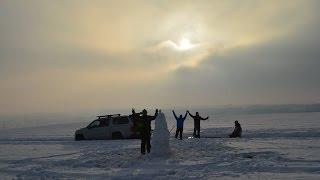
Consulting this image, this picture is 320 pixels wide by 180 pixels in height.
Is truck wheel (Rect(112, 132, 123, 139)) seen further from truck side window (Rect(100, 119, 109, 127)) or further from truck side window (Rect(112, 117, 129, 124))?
truck side window (Rect(100, 119, 109, 127))

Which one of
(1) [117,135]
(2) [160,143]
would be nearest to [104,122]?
(1) [117,135]

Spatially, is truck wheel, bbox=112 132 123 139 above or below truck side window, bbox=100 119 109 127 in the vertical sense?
below

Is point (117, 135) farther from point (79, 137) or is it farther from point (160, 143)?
point (160, 143)

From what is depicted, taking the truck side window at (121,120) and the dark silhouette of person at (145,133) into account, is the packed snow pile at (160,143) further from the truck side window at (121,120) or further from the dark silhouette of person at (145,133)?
the truck side window at (121,120)

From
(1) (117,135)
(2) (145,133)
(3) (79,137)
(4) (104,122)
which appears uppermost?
(4) (104,122)

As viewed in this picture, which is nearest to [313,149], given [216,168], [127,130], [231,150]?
[231,150]

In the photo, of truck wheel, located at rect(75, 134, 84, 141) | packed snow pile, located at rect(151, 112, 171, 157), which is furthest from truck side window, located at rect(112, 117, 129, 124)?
packed snow pile, located at rect(151, 112, 171, 157)

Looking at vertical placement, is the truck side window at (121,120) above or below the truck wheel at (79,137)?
above

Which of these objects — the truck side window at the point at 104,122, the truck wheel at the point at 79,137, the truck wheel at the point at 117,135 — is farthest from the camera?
the truck wheel at the point at 79,137

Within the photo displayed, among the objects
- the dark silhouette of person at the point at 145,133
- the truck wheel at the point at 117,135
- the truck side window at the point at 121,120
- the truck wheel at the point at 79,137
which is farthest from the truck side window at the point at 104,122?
the dark silhouette of person at the point at 145,133

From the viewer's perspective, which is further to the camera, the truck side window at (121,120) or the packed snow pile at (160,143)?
the truck side window at (121,120)

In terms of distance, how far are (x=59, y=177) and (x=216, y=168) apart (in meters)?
4.64

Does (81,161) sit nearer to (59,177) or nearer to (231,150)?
(59,177)

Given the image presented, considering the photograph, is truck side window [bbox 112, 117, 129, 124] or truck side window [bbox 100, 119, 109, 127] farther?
truck side window [bbox 100, 119, 109, 127]
